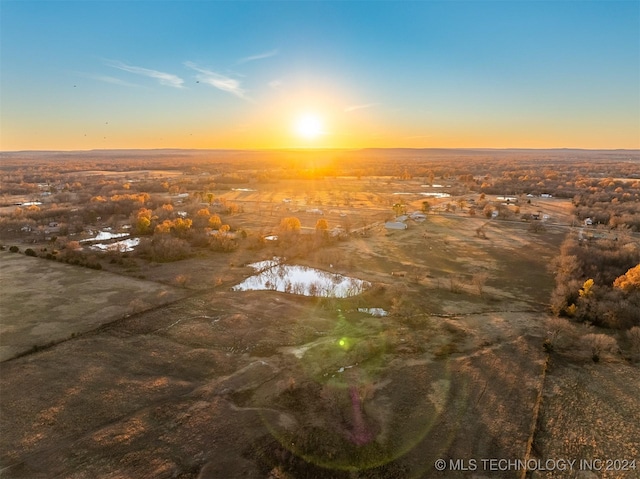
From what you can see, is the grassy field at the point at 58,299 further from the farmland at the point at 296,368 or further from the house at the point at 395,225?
the house at the point at 395,225

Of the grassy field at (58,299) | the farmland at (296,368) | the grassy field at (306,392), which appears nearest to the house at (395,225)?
the farmland at (296,368)

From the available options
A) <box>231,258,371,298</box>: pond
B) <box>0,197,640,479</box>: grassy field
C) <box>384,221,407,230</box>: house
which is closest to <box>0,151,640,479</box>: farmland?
<box>0,197,640,479</box>: grassy field

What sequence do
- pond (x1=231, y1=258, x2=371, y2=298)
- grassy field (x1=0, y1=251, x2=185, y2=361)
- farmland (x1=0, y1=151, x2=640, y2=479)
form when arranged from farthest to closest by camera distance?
pond (x1=231, y1=258, x2=371, y2=298), grassy field (x1=0, y1=251, x2=185, y2=361), farmland (x1=0, y1=151, x2=640, y2=479)

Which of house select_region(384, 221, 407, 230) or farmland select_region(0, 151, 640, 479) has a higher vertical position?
house select_region(384, 221, 407, 230)

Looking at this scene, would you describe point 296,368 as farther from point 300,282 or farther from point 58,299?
point 58,299

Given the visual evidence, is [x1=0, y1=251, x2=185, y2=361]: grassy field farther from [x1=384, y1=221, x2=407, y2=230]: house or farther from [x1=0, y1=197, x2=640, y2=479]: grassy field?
[x1=384, y1=221, x2=407, y2=230]: house

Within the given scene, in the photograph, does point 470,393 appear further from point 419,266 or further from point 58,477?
point 419,266

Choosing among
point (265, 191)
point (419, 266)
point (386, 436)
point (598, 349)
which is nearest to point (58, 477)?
point (386, 436)
